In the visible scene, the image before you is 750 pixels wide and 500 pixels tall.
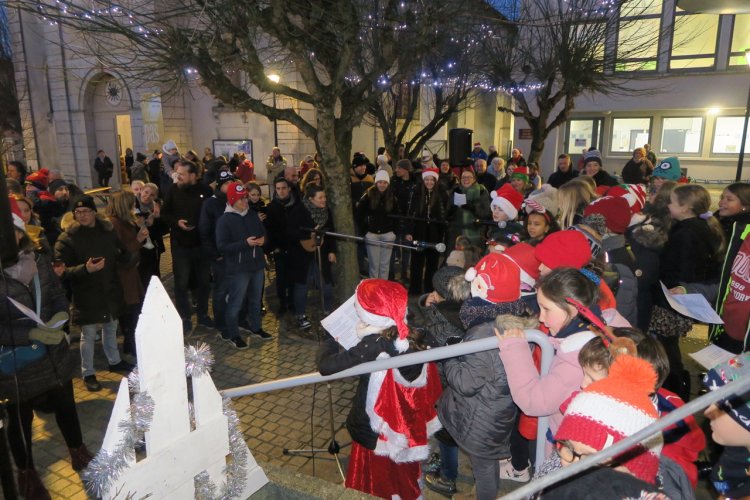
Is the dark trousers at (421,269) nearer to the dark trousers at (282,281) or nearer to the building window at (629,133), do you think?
the dark trousers at (282,281)

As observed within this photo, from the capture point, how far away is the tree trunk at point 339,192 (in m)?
6.21

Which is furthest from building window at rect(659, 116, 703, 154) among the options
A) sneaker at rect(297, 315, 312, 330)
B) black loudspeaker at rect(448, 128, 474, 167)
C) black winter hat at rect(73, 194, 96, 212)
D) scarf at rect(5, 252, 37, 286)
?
scarf at rect(5, 252, 37, 286)

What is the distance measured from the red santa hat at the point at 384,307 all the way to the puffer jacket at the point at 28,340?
2175 millimetres

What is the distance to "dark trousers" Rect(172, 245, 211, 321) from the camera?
20.9ft

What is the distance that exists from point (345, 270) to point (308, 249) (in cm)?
58

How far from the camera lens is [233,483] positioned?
7.63 ft

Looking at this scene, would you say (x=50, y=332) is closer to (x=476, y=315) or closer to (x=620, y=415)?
(x=476, y=315)

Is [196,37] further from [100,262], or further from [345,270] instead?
[345,270]

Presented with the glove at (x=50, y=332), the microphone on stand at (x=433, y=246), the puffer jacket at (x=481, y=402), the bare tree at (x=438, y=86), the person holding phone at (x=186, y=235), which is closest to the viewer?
the puffer jacket at (x=481, y=402)

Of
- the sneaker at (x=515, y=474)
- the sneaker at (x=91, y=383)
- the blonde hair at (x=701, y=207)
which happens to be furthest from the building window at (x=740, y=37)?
the sneaker at (x=91, y=383)

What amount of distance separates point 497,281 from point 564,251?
0.76 metres

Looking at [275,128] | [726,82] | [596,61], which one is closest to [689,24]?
[726,82]

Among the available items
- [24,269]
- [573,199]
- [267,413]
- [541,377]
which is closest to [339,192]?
[573,199]

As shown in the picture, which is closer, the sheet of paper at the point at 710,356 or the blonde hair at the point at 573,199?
the sheet of paper at the point at 710,356
